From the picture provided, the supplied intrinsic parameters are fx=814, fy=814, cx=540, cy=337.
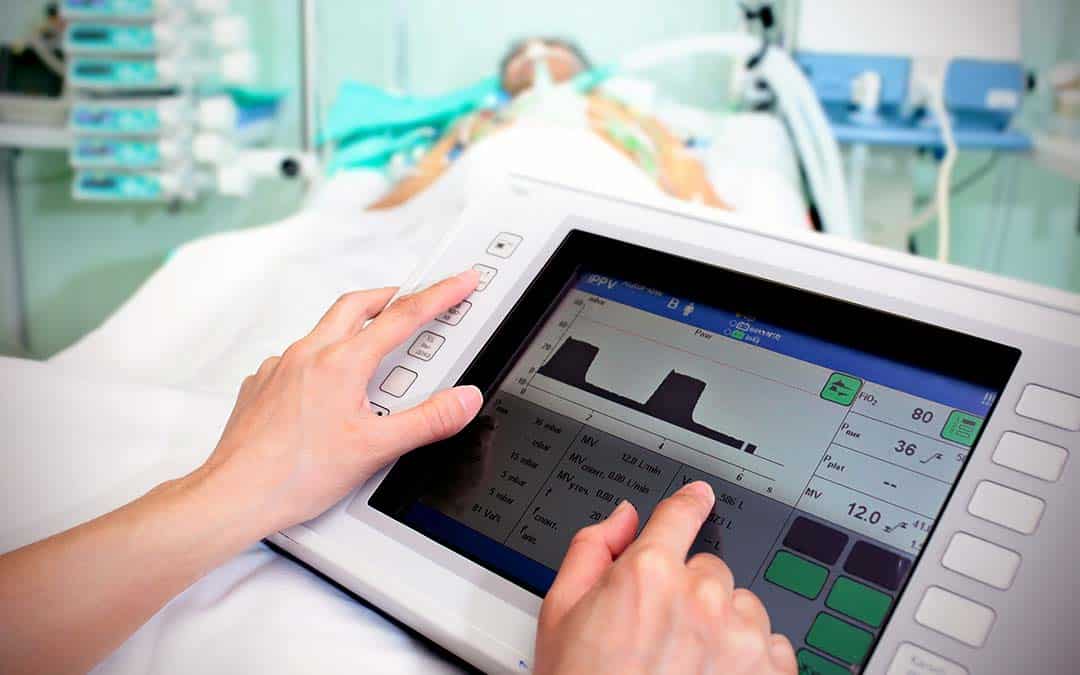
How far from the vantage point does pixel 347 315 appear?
2.11 ft

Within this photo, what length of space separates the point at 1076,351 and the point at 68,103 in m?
1.94

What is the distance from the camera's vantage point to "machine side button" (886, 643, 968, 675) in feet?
1.26

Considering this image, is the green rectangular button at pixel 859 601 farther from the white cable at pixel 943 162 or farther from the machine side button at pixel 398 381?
the white cable at pixel 943 162

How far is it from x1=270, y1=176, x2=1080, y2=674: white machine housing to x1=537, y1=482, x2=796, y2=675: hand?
0.04m

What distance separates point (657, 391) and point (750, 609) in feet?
0.56

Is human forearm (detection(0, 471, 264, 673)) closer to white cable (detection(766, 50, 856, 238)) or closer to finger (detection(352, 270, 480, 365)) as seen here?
finger (detection(352, 270, 480, 365))

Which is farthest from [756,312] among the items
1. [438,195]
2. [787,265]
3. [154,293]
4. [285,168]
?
[285,168]

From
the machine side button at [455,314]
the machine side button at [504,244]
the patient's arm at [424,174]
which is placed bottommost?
the machine side button at [455,314]

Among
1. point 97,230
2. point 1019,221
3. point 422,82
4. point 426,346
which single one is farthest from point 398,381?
point 97,230

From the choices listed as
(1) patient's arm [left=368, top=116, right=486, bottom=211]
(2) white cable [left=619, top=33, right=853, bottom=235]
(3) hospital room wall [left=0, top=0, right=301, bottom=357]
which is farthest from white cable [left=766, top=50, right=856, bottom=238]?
(3) hospital room wall [left=0, top=0, right=301, bottom=357]

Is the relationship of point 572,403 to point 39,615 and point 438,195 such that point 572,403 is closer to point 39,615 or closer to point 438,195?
point 39,615

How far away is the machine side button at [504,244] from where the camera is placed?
655 mm

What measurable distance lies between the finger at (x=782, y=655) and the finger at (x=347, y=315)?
0.36 meters

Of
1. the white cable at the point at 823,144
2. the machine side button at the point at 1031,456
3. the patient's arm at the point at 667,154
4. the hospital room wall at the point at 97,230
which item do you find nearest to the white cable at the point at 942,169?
the white cable at the point at 823,144
